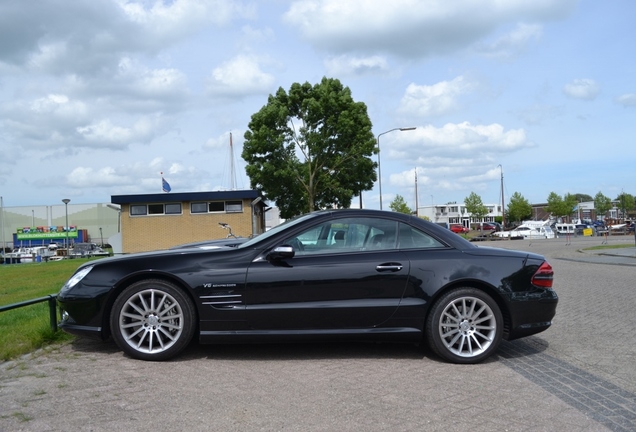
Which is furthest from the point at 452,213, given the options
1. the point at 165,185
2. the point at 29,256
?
the point at 165,185

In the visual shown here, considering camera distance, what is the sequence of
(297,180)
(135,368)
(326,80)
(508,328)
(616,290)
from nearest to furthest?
1. (135,368)
2. (508,328)
3. (616,290)
4. (297,180)
5. (326,80)

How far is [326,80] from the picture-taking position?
39.2 m

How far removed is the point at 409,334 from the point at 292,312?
111 cm

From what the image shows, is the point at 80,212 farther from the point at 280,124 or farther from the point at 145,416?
the point at 145,416

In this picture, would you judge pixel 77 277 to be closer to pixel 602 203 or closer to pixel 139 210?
pixel 139 210

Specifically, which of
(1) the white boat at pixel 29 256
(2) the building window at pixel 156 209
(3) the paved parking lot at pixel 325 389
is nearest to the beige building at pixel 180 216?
(2) the building window at pixel 156 209

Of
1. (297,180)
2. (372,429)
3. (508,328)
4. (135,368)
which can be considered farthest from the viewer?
(297,180)

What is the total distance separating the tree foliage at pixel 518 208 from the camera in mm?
106000


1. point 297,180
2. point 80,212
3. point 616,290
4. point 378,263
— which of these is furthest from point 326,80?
point 80,212

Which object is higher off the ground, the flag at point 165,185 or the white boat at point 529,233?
the flag at point 165,185

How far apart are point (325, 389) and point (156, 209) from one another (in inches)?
1350

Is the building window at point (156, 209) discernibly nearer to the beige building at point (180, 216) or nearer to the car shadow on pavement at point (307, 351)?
the beige building at point (180, 216)

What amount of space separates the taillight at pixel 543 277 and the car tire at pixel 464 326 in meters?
0.48

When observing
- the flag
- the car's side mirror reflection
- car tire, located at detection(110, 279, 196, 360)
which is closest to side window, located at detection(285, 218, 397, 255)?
the car's side mirror reflection
